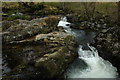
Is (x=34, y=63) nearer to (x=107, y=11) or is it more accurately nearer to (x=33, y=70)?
(x=33, y=70)

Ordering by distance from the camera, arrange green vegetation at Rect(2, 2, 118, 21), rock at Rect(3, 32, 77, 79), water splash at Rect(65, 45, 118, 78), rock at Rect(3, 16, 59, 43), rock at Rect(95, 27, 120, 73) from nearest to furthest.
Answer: rock at Rect(3, 32, 77, 79) < water splash at Rect(65, 45, 118, 78) < rock at Rect(95, 27, 120, 73) < rock at Rect(3, 16, 59, 43) < green vegetation at Rect(2, 2, 118, 21)

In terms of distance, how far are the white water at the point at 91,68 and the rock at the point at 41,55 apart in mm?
971

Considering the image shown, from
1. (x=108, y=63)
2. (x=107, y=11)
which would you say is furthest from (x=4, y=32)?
(x=107, y=11)

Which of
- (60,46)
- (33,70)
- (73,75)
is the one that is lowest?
(73,75)

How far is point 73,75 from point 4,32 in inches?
407

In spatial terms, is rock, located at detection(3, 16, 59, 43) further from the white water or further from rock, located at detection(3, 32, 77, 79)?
the white water

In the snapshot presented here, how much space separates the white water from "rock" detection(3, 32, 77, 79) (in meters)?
0.97

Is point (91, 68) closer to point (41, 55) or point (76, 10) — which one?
point (41, 55)

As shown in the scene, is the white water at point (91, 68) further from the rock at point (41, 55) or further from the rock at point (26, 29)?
the rock at point (26, 29)

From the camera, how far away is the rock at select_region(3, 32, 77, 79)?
A: 15.9 m

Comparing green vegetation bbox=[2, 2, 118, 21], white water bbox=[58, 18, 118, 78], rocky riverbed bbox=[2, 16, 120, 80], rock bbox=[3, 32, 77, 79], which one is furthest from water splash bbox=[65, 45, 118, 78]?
green vegetation bbox=[2, 2, 118, 21]

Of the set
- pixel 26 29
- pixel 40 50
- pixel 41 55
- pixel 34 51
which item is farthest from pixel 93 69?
pixel 26 29

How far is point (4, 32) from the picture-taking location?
21328 millimetres

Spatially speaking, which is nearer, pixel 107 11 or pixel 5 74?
pixel 5 74
